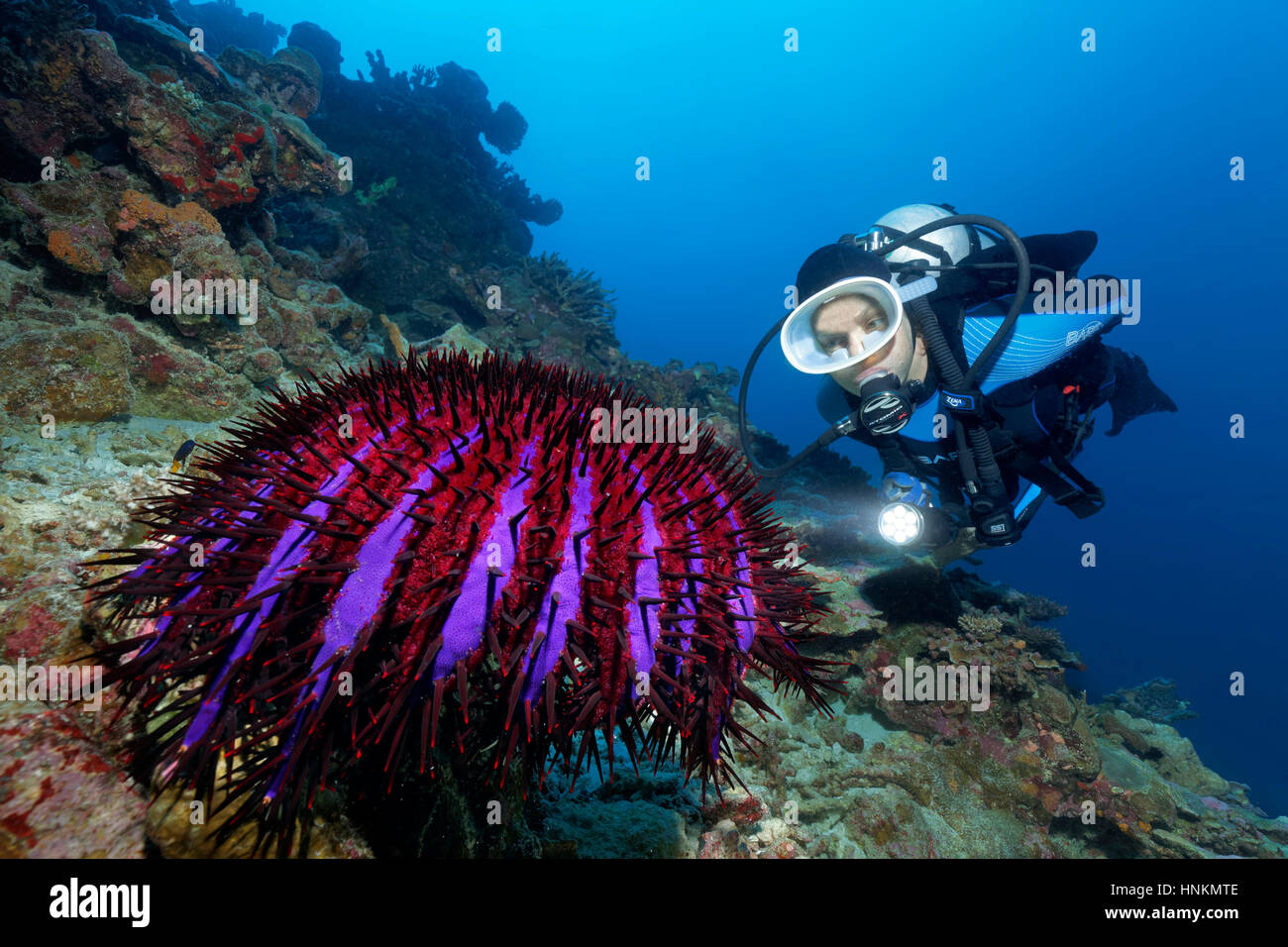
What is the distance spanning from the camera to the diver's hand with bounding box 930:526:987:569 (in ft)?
17.3

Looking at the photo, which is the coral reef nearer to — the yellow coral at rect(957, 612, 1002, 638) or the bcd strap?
the yellow coral at rect(957, 612, 1002, 638)

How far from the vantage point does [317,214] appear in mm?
9719

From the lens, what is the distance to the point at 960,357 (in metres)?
4.63

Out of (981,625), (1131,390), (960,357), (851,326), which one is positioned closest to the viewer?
(851,326)

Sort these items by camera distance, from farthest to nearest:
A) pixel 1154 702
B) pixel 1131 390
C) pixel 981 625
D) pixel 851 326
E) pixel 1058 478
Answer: pixel 1154 702
pixel 1131 390
pixel 981 625
pixel 1058 478
pixel 851 326

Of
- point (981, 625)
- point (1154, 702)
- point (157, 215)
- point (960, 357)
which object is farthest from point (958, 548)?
point (1154, 702)

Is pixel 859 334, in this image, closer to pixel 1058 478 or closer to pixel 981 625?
pixel 1058 478

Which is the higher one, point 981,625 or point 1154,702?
point 981,625

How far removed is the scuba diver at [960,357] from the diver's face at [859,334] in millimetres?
11

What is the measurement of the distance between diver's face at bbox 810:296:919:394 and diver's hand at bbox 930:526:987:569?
2.06 m

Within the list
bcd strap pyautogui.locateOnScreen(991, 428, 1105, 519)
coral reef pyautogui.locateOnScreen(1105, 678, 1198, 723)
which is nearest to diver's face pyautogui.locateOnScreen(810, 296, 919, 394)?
bcd strap pyautogui.locateOnScreen(991, 428, 1105, 519)

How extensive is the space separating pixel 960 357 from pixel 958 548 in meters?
2.12
